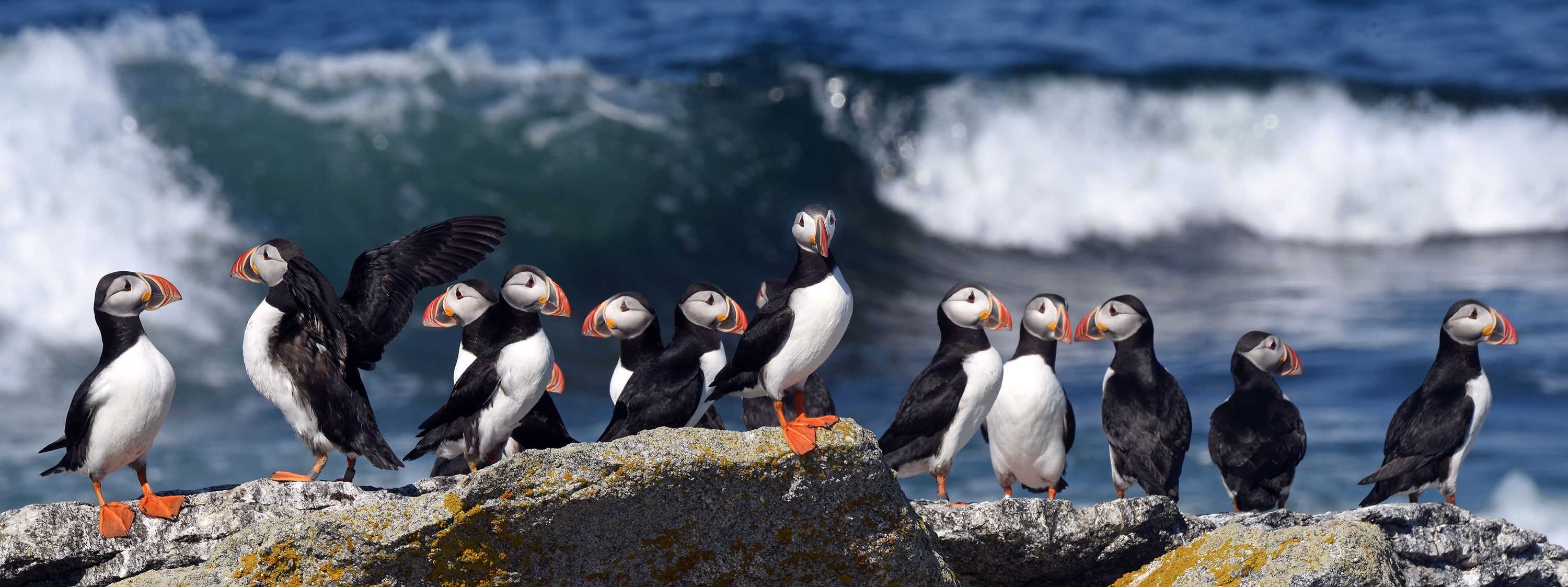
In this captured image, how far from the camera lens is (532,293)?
20.2 feet

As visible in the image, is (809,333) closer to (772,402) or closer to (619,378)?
(619,378)

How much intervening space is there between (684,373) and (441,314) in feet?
4.96

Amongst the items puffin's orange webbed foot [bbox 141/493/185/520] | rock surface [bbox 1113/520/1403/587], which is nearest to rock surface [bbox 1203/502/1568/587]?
rock surface [bbox 1113/520/1403/587]

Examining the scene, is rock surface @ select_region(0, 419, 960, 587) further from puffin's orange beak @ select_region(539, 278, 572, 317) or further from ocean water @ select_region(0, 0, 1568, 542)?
ocean water @ select_region(0, 0, 1568, 542)

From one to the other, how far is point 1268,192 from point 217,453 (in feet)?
55.4

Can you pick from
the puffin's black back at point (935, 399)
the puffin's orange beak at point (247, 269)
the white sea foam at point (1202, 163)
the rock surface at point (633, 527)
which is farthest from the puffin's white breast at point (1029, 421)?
the white sea foam at point (1202, 163)

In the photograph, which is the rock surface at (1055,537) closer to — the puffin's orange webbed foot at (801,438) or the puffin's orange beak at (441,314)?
the puffin's orange webbed foot at (801,438)

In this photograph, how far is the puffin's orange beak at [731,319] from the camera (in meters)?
6.57

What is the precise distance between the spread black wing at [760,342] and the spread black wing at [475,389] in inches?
42.5

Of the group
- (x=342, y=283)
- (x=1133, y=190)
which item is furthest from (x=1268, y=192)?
(x=342, y=283)

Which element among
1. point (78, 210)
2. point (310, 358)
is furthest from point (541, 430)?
point (78, 210)

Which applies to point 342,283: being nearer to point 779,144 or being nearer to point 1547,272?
point 779,144

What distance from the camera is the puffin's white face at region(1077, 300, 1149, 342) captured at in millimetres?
7613

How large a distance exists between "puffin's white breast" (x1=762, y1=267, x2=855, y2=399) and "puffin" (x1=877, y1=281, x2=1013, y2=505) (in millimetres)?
931
